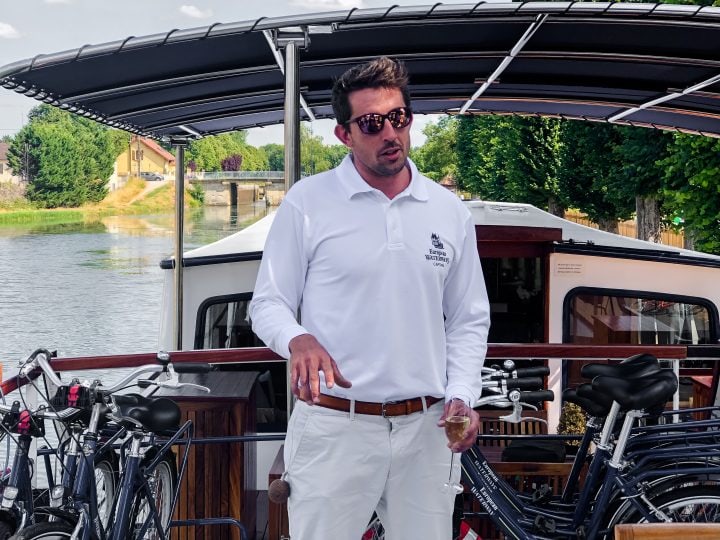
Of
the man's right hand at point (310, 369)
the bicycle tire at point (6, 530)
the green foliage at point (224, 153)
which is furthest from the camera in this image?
the green foliage at point (224, 153)

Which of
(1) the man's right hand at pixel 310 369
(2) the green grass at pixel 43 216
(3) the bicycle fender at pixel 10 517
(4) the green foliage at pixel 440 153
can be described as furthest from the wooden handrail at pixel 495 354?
(4) the green foliage at pixel 440 153

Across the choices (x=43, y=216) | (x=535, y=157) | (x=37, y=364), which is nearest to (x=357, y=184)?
(x=37, y=364)

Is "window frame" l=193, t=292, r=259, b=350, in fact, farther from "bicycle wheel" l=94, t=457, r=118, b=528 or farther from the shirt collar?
the shirt collar

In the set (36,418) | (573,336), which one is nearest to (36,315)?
(573,336)

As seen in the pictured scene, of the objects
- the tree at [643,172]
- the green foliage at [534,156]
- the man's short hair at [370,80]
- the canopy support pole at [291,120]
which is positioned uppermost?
the green foliage at [534,156]

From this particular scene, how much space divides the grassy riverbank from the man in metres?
86.9

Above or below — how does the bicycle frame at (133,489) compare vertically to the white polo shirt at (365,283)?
below

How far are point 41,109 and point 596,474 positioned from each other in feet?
371

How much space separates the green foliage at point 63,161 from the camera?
297ft

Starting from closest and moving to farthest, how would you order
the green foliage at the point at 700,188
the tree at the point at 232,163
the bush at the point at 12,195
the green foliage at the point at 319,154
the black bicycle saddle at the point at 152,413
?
the black bicycle saddle at the point at 152,413
the green foliage at the point at 700,188
the bush at the point at 12,195
the green foliage at the point at 319,154
the tree at the point at 232,163

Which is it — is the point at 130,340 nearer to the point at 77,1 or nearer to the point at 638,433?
the point at 638,433

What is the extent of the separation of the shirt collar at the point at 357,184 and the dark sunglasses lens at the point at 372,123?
0.40ft

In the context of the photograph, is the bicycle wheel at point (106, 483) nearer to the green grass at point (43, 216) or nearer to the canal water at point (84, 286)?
the canal water at point (84, 286)

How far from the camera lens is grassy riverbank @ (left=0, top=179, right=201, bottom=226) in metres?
88.1
